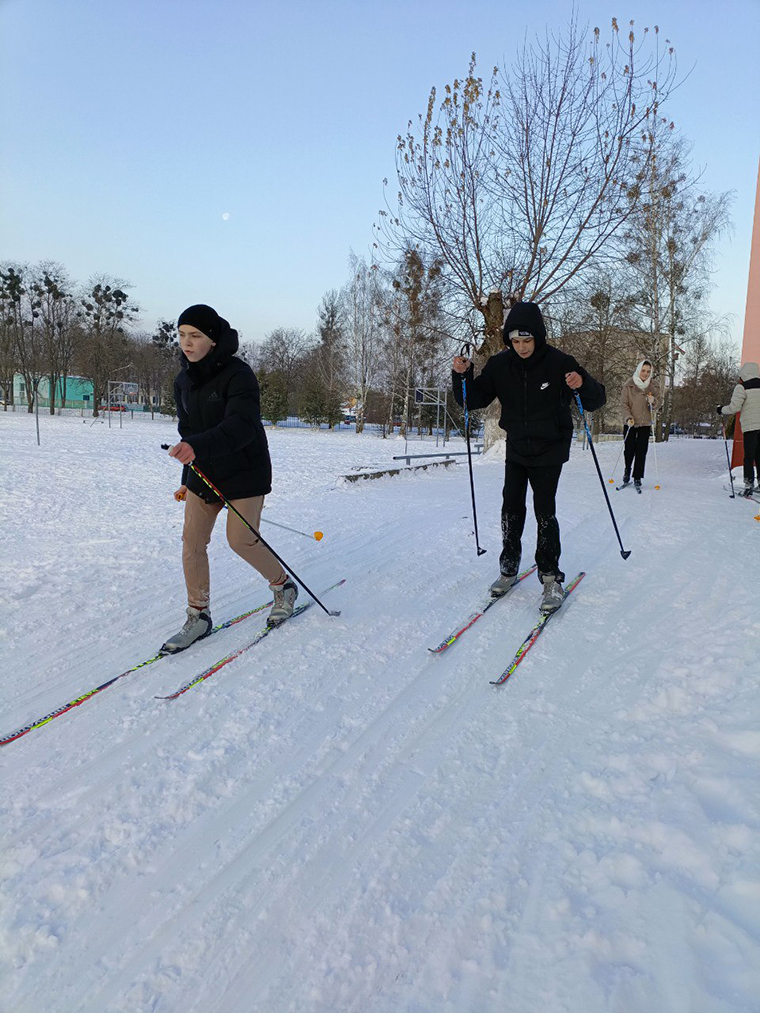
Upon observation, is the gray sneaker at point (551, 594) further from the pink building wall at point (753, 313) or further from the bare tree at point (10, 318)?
the bare tree at point (10, 318)

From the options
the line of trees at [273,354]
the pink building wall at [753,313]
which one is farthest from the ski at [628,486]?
the line of trees at [273,354]

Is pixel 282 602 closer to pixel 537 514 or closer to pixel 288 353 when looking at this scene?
pixel 537 514

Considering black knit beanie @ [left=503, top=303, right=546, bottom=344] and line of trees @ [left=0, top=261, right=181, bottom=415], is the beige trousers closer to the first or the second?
black knit beanie @ [left=503, top=303, right=546, bottom=344]

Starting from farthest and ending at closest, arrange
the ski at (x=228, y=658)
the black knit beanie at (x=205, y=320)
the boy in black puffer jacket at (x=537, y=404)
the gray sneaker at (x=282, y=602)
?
1. the boy in black puffer jacket at (x=537, y=404)
2. the gray sneaker at (x=282, y=602)
3. the black knit beanie at (x=205, y=320)
4. the ski at (x=228, y=658)

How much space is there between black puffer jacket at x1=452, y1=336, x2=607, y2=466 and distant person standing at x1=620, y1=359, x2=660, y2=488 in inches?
240

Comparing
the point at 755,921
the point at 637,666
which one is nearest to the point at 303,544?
the point at 637,666

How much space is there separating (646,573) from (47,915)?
440 centimetres

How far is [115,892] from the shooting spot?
1824 mm

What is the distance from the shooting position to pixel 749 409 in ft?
28.1

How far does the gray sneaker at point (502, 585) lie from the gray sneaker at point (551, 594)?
11.0 inches

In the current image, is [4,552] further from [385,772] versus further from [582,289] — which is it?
[582,289]

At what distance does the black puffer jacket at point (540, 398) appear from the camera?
3973mm

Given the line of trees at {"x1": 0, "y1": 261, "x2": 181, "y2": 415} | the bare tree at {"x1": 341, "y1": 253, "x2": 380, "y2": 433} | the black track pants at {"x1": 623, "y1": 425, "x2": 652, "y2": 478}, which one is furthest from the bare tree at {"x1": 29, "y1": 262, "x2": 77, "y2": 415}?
the black track pants at {"x1": 623, "y1": 425, "x2": 652, "y2": 478}

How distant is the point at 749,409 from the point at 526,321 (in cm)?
637
